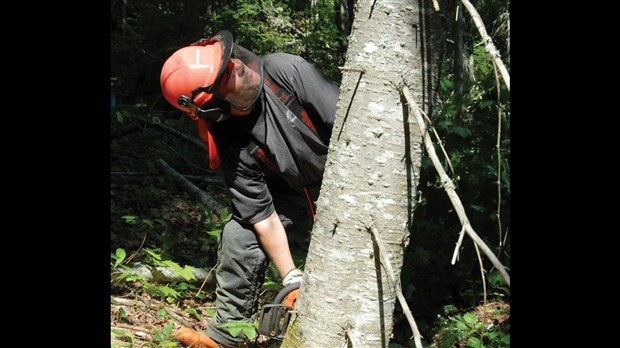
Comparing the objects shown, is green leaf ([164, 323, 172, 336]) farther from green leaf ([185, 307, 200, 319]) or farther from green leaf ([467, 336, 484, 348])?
green leaf ([467, 336, 484, 348])

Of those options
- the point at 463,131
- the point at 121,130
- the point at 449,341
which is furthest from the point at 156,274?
the point at 121,130

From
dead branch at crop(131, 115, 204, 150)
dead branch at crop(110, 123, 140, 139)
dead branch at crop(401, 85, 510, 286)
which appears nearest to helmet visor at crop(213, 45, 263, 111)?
dead branch at crop(401, 85, 510, 286)

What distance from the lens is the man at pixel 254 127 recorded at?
11.1 feet

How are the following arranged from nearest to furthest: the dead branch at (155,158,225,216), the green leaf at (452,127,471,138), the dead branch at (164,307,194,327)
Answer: the dead branch at (164,307,194,327) < the green leaf at (452,127,471,138) < the dead branch at (155,158,225,216)

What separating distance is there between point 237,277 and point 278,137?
0.98 metres

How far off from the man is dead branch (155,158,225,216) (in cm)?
221

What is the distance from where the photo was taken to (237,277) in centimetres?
396

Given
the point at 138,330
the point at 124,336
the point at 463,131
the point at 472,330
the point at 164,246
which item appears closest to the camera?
the point at 124,336

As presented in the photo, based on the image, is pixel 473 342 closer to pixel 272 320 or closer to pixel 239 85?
pixel 272 320

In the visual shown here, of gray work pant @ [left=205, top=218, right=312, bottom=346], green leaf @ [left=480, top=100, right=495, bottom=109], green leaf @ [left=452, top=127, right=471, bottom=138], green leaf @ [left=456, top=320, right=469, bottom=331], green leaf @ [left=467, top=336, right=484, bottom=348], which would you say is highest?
green leaf @ [left=480, top=100, right=495, bottom=109]

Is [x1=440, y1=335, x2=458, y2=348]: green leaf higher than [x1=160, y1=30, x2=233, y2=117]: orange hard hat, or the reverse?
[x1=160, y1=30, x2=233, y2=117]: orange hard hat

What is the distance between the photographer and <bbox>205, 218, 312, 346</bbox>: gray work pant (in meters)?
3.90
